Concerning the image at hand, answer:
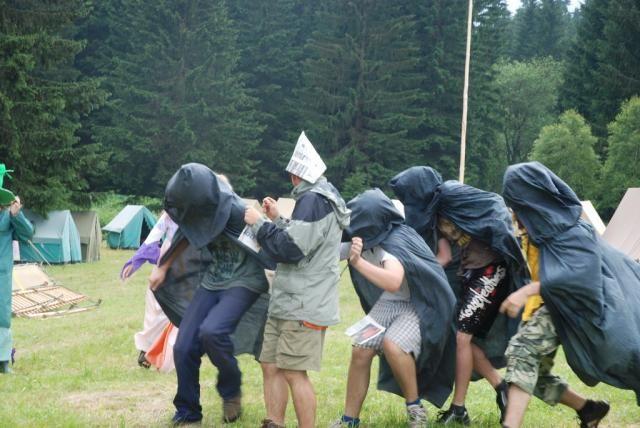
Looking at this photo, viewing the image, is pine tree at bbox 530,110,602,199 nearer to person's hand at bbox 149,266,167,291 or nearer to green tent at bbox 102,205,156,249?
green tent at bbox 102,205,156,249

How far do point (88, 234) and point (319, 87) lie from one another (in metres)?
21.9

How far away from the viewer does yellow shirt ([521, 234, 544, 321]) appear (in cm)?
506

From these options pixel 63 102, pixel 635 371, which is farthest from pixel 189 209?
pixel 63 102

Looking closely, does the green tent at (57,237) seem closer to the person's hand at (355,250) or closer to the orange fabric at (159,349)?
the orange fabric at (159,349)

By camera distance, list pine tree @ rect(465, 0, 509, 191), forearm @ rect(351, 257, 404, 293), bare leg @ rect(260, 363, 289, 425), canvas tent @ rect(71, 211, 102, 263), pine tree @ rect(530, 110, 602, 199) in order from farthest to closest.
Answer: pine tree @ rect(465, 0, 509, 191)
pine tree @ rect(530, 110, 602, 199)
canvas tent @ rect(71, 211, 102, 263)
bare leg @ rect(260, 363, 289, 425)
forearm @ rect(351, 257, 404, 293)

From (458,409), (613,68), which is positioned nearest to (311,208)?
(458,409)

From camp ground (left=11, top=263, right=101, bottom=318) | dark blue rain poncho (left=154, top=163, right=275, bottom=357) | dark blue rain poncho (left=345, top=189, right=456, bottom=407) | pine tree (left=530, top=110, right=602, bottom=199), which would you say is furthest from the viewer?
pine tree (left=530, top=110, right=602, bottom=199)

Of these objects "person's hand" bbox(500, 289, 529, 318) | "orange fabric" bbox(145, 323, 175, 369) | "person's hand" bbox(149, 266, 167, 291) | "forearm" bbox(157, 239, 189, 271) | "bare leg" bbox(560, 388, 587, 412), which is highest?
"person's hand" bbox(500, 289, 529, 318)

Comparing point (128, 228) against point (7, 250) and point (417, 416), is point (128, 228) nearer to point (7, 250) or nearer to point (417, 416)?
point (7, 250)

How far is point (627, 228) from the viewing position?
18.3 metres

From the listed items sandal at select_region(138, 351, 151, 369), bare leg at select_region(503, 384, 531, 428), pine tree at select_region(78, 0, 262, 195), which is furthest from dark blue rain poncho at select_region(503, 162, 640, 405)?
pine tree at select_region(78, 0, 262, 195)

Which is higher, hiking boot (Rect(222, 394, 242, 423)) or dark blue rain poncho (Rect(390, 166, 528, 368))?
dark blue rain poncho (Rect(390, 166, 528, 368))

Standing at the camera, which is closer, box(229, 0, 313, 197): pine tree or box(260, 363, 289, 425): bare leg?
box(260, 363, 289, 425): bare leg

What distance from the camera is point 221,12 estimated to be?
4438 cm
